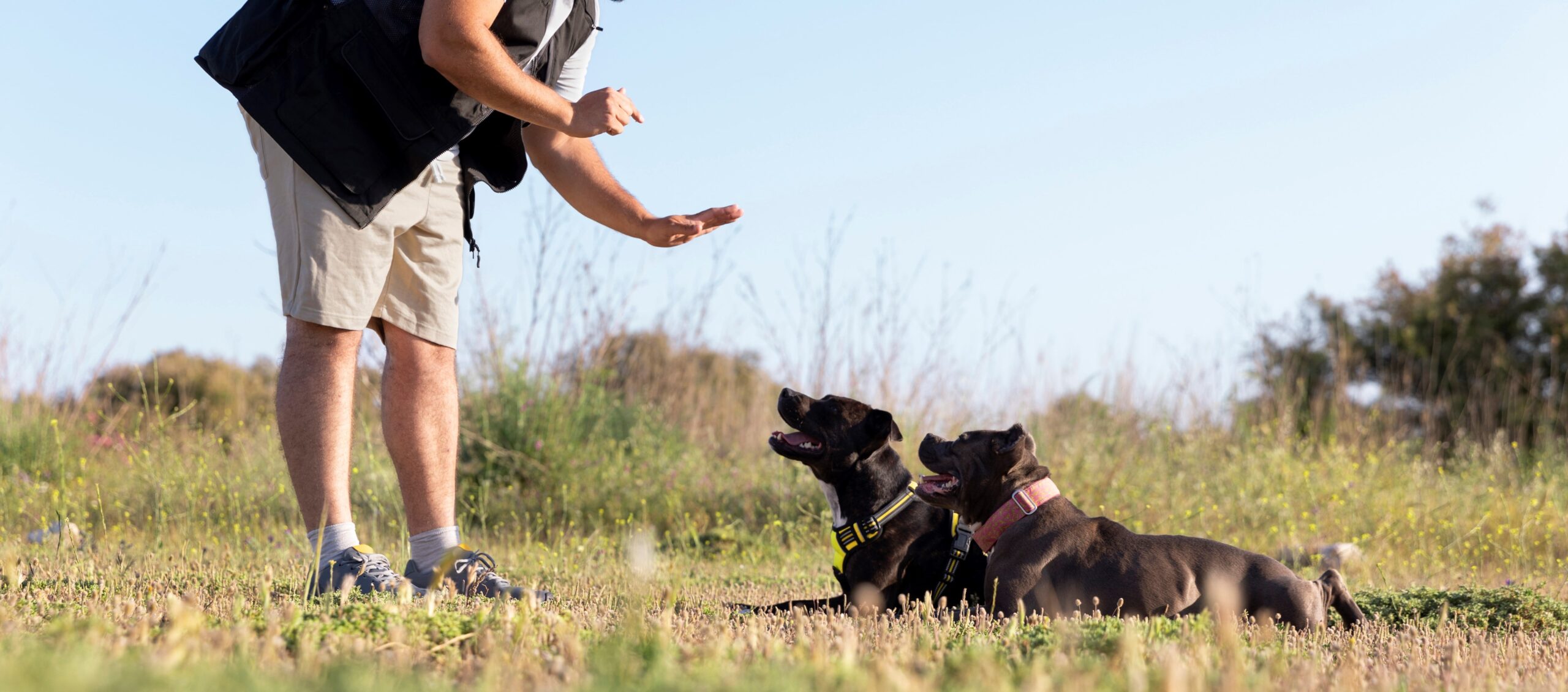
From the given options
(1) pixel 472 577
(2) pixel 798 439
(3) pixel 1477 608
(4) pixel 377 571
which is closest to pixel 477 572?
(1) pixel 472 577

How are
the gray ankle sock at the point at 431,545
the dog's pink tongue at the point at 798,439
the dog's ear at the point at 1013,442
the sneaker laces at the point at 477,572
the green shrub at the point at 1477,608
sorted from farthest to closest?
the dog's pink tongue at the point at 798,439 < the dog's ear at the point at 1013,442 < the gray ankle sock at the point at 431,545 < the green shrub at the point at 1477,608 < the sneaker laces at the point at 477,572

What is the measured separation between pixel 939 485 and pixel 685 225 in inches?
53.3

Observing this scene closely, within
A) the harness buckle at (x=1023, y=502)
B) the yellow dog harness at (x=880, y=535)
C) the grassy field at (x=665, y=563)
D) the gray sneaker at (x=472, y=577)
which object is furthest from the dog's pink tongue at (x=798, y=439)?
the gray sneaker at (x=472, y=577)

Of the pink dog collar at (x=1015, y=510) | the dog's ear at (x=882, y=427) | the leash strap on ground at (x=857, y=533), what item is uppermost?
the dog's ear at (x=882, y=427)

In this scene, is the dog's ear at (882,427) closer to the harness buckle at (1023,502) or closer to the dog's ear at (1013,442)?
the dog's ear at (1013,442)

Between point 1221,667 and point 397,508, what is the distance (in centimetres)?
559

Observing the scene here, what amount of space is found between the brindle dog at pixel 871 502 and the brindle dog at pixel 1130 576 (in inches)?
16.8

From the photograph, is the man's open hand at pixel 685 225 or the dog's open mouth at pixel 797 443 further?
the dog's open mouth at pixel 797 443

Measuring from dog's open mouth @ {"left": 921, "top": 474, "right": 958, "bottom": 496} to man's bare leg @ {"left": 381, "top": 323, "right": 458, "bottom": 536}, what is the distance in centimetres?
173

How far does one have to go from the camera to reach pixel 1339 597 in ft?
12.5

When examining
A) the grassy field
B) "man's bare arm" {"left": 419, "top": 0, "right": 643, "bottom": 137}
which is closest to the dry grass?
the grassy field

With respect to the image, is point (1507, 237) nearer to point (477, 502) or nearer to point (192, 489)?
point (477, 502)

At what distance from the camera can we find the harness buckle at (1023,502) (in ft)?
13.2

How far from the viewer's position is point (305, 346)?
3754 mm
